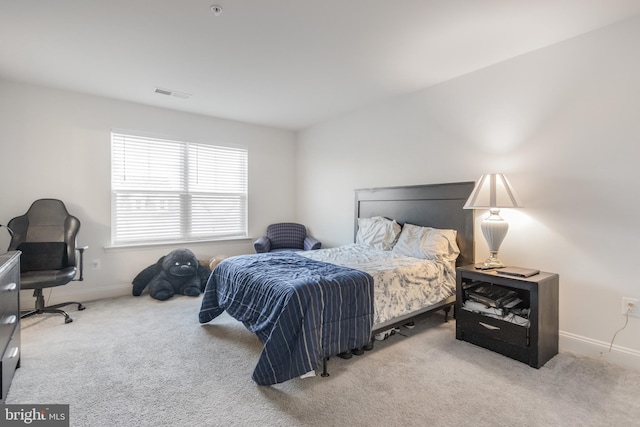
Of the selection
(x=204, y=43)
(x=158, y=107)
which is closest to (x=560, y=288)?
(x=204, y=43)

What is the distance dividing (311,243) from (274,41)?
286 centimetres

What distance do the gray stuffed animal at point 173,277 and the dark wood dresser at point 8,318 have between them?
1.66 m

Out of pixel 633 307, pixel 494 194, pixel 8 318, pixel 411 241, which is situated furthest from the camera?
pixel 411 241

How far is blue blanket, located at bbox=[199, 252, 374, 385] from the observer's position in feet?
6.22

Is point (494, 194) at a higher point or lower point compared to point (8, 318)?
higher

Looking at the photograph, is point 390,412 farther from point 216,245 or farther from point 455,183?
point 216,245

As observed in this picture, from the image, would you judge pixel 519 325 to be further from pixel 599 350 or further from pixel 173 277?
pixel 173 277

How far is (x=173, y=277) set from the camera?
3.85 m

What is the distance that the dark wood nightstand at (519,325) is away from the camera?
2186mm

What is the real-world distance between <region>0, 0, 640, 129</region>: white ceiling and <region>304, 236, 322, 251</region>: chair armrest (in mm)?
2109

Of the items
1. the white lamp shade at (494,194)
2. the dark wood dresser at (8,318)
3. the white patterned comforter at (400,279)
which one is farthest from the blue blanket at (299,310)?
the dark wood dresser at (8,318)

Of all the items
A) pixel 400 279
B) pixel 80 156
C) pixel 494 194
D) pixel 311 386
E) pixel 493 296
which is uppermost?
pixel 80 156

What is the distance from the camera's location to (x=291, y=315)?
1908mm

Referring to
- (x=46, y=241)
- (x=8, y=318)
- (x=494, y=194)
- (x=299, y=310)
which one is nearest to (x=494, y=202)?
(x=494, y=194)
